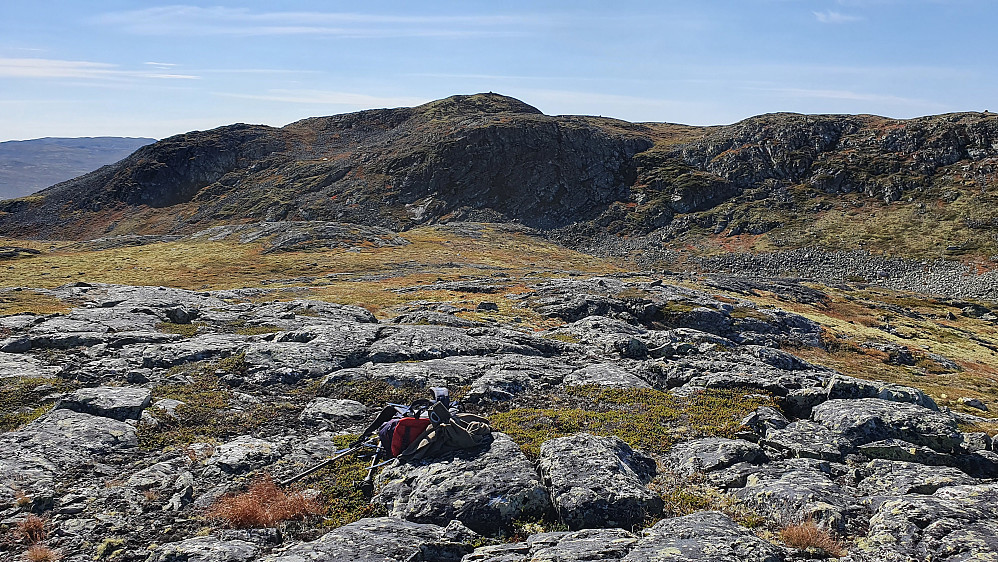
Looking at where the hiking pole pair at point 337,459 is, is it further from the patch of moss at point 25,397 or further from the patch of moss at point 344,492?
the patch of moss at point 25,397

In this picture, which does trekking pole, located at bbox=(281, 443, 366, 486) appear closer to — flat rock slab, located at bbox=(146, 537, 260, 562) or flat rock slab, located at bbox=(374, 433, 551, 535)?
flat rock slab, located at bbox=(374, 433, 551, 535)

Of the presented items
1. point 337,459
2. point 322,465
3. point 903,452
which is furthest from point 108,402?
point 903,452

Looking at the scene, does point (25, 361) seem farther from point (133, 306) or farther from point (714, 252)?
point (714, 252)

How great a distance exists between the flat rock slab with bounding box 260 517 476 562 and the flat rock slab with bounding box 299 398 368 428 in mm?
7603

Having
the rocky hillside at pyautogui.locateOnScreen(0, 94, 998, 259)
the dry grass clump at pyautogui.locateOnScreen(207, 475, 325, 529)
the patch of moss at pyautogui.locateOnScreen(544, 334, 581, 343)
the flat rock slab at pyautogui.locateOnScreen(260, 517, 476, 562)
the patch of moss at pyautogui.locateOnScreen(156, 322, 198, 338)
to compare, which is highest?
the rocky hillside at pyautogui.locateOnScreen(0, 94, 998, 259)

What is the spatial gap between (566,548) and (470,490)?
3.17m

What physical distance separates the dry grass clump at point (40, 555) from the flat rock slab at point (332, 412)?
801 cm

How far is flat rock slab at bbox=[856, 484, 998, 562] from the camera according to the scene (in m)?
9.12

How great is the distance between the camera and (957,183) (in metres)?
107

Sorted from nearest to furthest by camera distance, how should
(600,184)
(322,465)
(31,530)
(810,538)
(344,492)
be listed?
(810,538) < (31,530) < (344,492) < (322,465) < (600,184)

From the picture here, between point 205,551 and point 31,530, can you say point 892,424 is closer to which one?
point 205,551

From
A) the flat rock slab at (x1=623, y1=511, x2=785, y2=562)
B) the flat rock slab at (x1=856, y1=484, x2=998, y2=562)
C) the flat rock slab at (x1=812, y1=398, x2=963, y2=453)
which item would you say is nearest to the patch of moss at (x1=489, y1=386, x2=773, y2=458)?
the flat rock slab at (x1=812, y1=398, x2=963, y2=453)

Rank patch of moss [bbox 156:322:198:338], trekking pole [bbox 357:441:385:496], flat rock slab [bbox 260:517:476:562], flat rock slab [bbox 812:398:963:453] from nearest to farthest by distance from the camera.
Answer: flat rock slab [bbox 260:517:476:562] → trekking pole [bbox 357:441:385:496] → flat rock slab [bbox 812:398:963:453] → patch of moss [bbox 156:322:198:338]

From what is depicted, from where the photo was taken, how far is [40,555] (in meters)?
10.5
